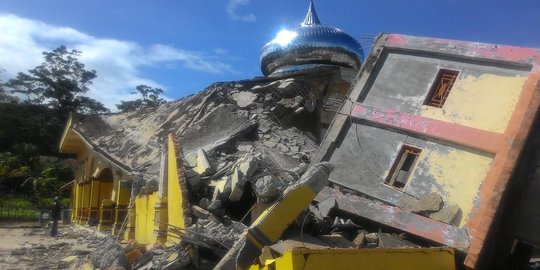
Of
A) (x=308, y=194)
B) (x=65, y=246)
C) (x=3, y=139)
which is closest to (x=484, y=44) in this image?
(x=308, y=194)

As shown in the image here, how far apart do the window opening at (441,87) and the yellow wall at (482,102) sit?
138mm

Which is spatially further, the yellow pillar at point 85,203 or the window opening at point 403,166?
the yellow pillar at point 85,203

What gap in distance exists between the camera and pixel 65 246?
486 inches

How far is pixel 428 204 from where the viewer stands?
26.2 feet

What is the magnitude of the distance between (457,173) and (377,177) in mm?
1535

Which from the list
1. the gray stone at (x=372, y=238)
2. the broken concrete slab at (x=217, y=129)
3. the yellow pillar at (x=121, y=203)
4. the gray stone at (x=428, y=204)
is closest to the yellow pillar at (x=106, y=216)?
the yellow pillar at (x=121, y=203)

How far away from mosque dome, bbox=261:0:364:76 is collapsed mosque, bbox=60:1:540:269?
461 centimetres

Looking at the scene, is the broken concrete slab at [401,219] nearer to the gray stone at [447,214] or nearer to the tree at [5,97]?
the gray stone at [447,214]

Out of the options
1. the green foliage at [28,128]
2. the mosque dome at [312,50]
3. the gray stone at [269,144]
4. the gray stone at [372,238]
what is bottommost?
the green foliage at [28,128]

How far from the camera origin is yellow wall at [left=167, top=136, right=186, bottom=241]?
23.8 ft

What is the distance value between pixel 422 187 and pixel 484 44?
3.27 metres

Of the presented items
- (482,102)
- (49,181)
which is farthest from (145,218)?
(49,181)

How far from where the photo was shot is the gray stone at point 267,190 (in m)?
6.40

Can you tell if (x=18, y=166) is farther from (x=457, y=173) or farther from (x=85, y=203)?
(x=457, y=173)
